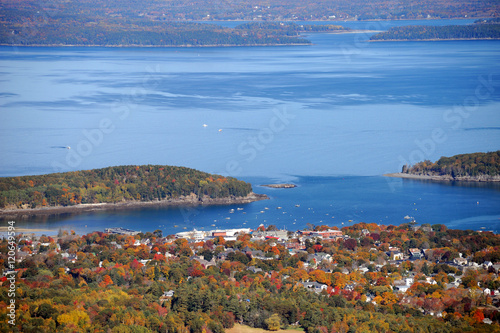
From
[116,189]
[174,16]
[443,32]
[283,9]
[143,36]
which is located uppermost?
[283,9]

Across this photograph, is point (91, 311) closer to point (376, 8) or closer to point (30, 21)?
point (30, 21)

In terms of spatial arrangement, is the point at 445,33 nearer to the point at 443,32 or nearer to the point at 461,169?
the point at 443,32

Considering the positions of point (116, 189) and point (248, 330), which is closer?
point (248, 330)

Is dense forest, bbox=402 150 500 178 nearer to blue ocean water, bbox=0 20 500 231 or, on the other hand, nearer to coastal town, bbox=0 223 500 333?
blue ocean water, bbox=0 20 500 231

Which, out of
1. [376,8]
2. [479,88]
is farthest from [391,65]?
[376,8]

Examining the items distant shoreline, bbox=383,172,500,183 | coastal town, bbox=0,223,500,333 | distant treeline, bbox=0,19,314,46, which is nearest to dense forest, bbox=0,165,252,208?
coastal town, bbox=0,223,500,333

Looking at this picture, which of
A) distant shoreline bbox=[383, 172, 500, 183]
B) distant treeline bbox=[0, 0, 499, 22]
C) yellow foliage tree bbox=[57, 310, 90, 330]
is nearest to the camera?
yellow foliage tree bbox=[57, 310, 90, 330]

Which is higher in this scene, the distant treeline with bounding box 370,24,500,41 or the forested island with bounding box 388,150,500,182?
the distant treeline with bounding box 370,24,500,41

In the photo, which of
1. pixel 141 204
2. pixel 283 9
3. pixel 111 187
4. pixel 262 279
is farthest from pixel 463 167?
pixel 283 9
